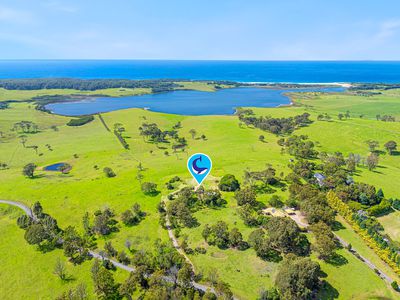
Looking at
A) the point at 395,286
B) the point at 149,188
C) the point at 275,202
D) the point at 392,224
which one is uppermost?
the point at 275,202

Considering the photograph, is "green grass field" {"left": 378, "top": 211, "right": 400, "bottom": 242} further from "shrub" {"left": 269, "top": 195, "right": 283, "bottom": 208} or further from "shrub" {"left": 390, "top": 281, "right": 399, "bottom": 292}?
"shrub" {"left": 269, "top": 195, "right": 283, "bottom": 208}

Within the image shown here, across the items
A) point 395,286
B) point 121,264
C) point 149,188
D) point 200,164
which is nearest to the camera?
point 395,286

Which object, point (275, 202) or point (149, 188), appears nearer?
point (275, 202)

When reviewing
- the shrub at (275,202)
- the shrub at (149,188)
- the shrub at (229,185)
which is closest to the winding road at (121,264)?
the shrub at (149,188)

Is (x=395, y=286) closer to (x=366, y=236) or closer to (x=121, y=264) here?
(x=366, y=236)

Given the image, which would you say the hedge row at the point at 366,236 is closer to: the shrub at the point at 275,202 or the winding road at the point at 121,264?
the shrub at the point at 275,202

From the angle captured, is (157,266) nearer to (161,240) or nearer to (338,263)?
(161,240)

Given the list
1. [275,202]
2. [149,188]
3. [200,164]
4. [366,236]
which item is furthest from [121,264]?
[366,236]

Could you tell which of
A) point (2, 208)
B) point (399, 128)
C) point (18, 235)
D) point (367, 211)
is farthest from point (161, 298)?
point (399, 128)
